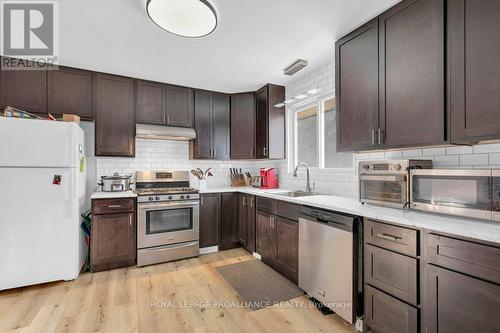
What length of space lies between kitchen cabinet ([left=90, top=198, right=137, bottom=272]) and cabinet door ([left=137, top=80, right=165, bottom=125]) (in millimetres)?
1204

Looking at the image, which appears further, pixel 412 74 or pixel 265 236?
pixel 265 236

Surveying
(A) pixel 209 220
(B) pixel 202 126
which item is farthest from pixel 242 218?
(B) pixel 202 126

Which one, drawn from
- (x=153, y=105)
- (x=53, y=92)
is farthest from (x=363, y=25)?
(x=53, y=92)

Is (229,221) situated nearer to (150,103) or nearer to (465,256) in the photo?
(150,103)

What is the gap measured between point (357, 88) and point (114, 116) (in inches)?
120

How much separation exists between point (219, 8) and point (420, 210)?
211 centimetres

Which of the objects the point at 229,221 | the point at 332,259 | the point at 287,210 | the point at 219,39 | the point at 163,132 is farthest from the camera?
the point at 229,221

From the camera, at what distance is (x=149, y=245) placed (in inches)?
121

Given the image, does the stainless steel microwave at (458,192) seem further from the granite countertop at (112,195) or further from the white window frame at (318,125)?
the granite countertop at (112,195)

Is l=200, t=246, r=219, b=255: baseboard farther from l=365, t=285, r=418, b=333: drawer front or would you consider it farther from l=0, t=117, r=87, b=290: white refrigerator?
l=365, t=285, r=418, b=333: drawer front

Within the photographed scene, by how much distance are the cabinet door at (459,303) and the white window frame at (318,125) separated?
1471 mm

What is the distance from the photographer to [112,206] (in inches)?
115

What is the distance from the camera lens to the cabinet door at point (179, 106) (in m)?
3.58

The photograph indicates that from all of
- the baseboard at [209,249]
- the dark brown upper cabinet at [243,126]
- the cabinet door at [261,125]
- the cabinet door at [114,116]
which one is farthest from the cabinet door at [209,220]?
the cabinet door at [114,116]
